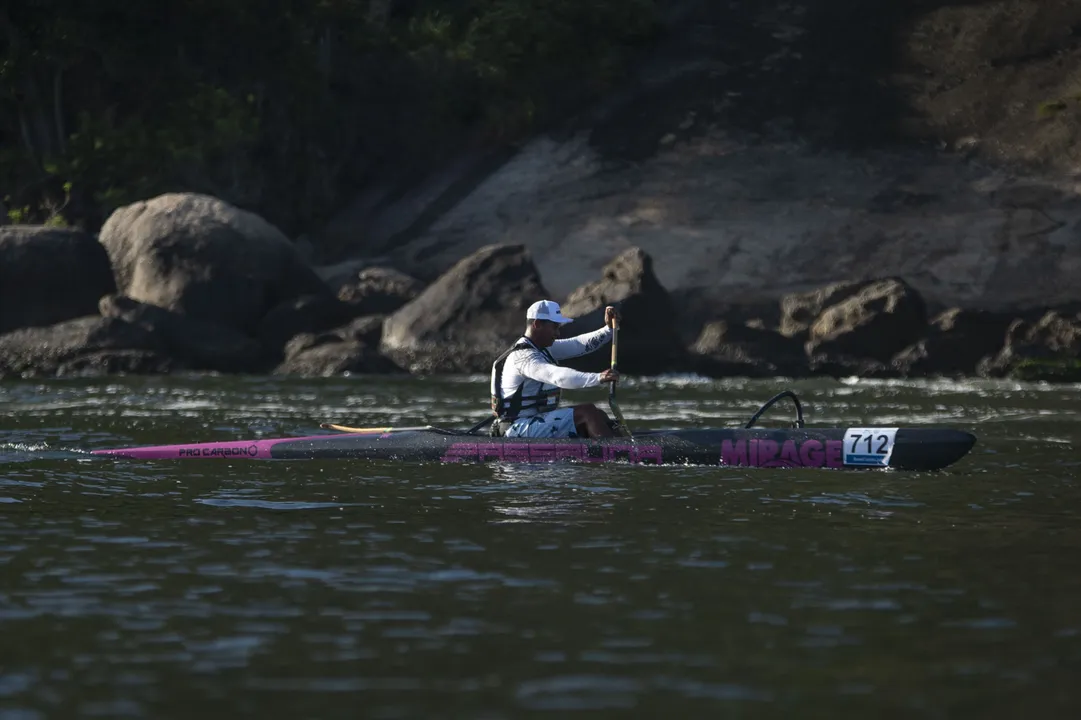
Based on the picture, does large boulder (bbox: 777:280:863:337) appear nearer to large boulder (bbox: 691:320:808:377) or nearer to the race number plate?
large boulder (bbox: 691:320:808:377)

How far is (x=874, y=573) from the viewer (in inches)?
370

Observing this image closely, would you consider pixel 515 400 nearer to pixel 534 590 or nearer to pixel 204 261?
pixel 534 590

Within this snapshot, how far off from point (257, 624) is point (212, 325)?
27.8 meters

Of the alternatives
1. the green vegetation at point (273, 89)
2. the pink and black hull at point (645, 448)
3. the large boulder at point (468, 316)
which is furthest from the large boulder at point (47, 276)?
the pink and black hull at point (645, 448)

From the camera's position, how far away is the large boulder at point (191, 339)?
3397 cm

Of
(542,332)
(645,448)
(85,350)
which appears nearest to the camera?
(645,448)

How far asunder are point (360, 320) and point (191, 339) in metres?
3.69

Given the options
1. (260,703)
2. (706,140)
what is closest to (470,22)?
(706,140)

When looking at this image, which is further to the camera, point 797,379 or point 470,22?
point 470,22

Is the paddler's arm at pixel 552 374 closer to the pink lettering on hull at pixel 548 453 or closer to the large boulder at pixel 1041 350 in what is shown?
the pink lettering on hull at pixel 548 453

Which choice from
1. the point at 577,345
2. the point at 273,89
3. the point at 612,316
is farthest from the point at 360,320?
the point at 612,316

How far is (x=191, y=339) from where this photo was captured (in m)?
34.4

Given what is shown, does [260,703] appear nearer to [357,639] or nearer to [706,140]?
[357,639]

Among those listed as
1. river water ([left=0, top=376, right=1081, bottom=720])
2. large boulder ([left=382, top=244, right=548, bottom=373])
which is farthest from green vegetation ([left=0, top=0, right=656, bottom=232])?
river water ([left=0, top=376, right=1081, bottom=720])
